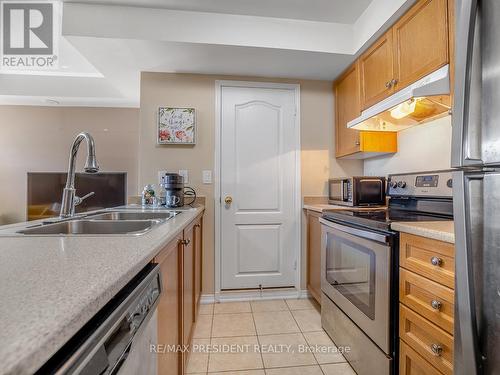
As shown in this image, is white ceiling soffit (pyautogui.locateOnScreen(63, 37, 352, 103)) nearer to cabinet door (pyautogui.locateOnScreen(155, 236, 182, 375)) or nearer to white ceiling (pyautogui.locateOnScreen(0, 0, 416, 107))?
white ceiling (pyautogui.locateOnScreen(0, 0, 416, 107))

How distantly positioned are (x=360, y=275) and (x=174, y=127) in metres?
1.93

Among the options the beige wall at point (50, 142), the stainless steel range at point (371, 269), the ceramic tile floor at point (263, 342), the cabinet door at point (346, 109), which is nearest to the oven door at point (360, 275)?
the stainless steel range at point (371, 269)

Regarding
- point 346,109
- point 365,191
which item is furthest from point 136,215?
point 346,109

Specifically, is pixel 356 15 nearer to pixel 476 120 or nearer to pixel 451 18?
pixel 451 18

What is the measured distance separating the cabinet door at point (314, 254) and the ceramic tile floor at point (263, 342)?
0.59 feet

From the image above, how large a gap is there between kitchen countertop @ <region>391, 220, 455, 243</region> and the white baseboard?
1.56 m

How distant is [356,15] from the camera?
1958 mm

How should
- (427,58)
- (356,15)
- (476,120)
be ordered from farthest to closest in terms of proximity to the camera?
(356,15) → (427,58) → (476,120)

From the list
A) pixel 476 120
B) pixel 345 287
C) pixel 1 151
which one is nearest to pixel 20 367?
pixel 476 120

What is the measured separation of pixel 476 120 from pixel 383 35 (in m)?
1.51

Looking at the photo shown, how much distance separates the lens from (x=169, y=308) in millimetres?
931

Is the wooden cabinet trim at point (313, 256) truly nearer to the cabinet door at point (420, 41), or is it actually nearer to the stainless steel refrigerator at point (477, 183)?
the cabinet door at point (420, 41)

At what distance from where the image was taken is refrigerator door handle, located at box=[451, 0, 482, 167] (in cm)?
68

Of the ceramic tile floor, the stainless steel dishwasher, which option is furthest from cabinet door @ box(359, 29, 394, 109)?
the stainless steel dishwasher
